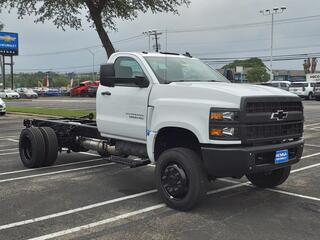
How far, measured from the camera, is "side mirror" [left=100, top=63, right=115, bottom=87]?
6.96 metres

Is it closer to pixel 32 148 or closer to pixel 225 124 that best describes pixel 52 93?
pixel 32 148

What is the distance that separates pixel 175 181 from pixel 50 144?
377 centimetres

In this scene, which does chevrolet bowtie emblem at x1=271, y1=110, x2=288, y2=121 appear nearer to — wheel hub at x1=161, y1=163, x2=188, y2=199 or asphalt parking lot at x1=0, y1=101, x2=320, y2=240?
asphalt parking lot at x1=0, y1=101, x2=320, y2=240

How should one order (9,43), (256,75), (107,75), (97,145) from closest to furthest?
(107,75), (97,145), (9,43), (256,75)

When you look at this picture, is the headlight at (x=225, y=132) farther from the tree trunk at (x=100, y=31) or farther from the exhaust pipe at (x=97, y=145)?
the tree trunk at (x=100, y=31)

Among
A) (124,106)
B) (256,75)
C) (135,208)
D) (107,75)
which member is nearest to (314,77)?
(256,75)

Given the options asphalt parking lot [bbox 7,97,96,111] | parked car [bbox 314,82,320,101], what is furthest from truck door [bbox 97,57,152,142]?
parked car [bbox 314,82,320,101]

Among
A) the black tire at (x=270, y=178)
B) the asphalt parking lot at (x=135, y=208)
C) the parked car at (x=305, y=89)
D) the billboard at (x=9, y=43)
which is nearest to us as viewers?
the asphalt parking lot at (x=135, y=208)

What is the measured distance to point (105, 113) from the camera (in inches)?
300

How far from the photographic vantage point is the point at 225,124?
18.4ft

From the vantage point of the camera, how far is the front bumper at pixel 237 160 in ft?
18.3

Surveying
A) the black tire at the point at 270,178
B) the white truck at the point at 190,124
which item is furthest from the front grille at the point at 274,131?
the black tire at the point at 270,178

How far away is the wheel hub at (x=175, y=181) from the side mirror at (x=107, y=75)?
67.6 inches

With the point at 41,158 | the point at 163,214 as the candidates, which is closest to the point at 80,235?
the point at 163,214
